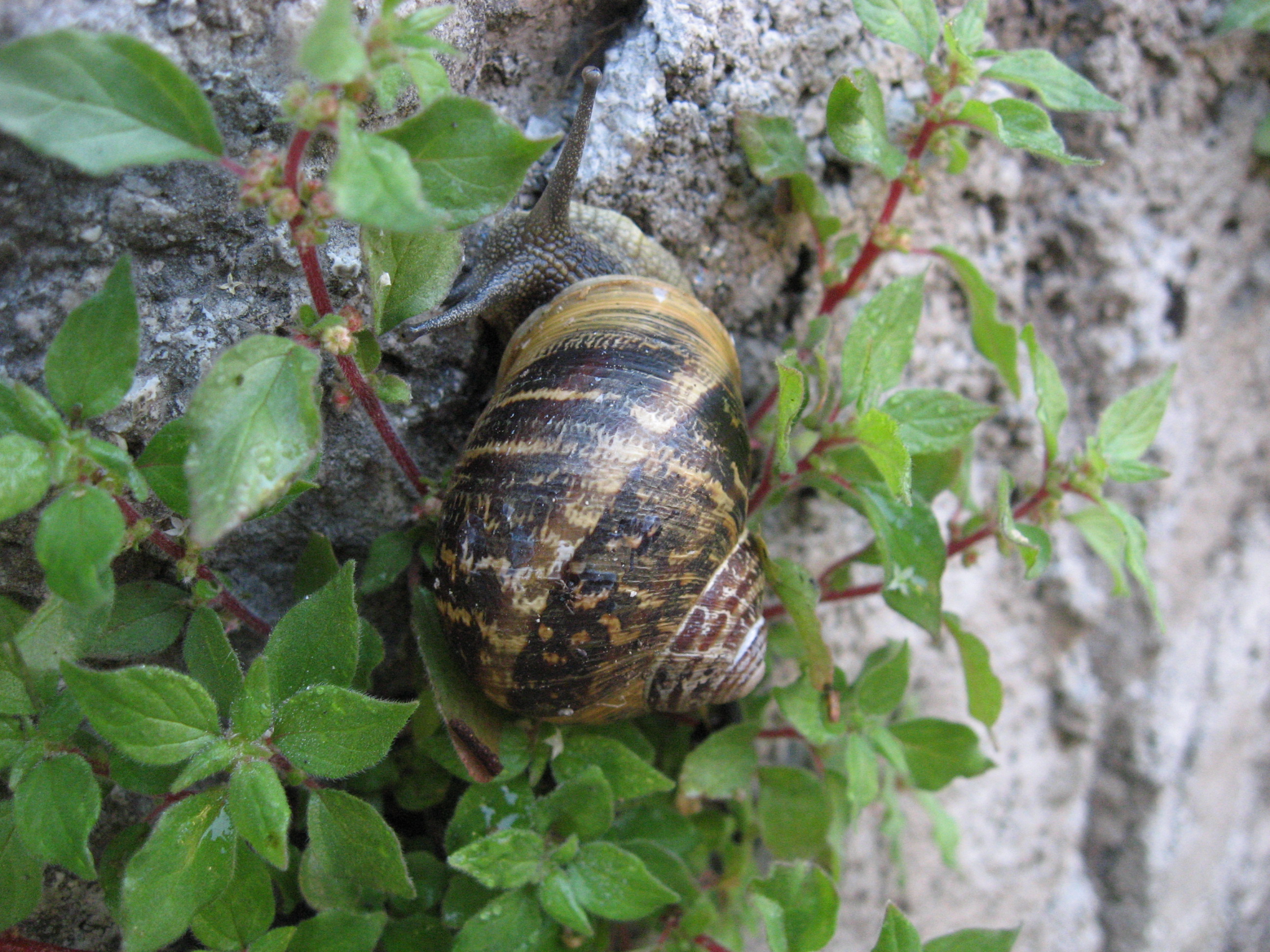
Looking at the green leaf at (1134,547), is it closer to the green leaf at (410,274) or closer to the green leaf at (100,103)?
the green leaf at (410,274)

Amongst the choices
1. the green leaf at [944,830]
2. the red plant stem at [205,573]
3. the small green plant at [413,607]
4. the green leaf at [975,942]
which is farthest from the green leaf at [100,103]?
the green leaf at [944,830]

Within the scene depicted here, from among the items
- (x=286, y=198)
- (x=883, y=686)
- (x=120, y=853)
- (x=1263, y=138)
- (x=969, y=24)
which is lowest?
(x=120, y=853)

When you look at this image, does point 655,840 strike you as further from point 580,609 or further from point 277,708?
point 277,708

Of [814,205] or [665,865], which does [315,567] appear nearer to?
[665,865]

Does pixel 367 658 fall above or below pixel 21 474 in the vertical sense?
below

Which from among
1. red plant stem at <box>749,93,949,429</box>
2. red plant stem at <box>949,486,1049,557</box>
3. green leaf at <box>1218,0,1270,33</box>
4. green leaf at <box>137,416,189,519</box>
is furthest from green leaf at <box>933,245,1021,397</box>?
green leaf at <box>137,416,189,519</box>

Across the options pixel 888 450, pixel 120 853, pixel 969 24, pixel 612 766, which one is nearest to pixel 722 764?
pixel 612 766
